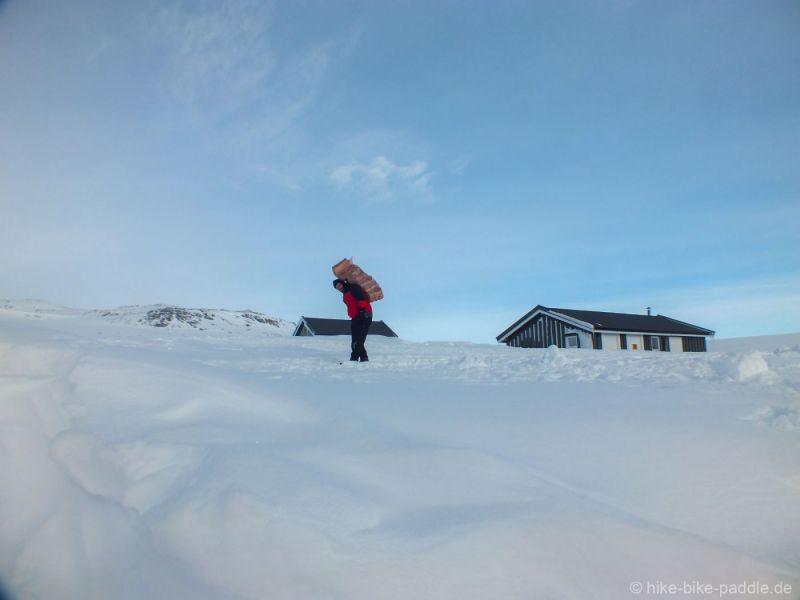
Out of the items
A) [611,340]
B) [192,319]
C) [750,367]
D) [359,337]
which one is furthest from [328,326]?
[750,367]

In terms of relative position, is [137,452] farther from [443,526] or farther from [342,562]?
[443,526]

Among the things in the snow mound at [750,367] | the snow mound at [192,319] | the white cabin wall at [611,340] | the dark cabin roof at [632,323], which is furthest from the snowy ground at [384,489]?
the snow mound at [192,319]

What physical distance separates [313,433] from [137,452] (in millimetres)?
1242

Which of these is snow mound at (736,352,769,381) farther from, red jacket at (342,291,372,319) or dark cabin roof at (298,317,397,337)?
dark cabin roof at (298,317,397,337)

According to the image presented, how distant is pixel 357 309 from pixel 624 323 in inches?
853

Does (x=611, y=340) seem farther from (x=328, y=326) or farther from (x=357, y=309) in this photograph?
(x=357, y=309)

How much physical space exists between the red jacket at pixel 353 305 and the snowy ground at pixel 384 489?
4062mm

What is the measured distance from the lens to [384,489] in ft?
9.41

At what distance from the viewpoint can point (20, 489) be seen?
10.8 ft

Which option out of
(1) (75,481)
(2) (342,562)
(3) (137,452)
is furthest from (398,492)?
(1) (75,481)

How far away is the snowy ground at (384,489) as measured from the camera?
229 cm

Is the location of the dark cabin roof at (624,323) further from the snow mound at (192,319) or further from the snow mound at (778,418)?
the snow mound at (192,319)

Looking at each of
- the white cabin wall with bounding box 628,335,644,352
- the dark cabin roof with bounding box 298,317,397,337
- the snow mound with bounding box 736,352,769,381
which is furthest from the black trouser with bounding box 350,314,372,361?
the dark cabin roof with bounding box 298,317,397,337

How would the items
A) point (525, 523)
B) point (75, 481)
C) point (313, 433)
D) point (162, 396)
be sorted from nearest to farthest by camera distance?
1. point (525, 523)
2. point (75, 481)
3. point (313, 433)
4. point (162, 396)
